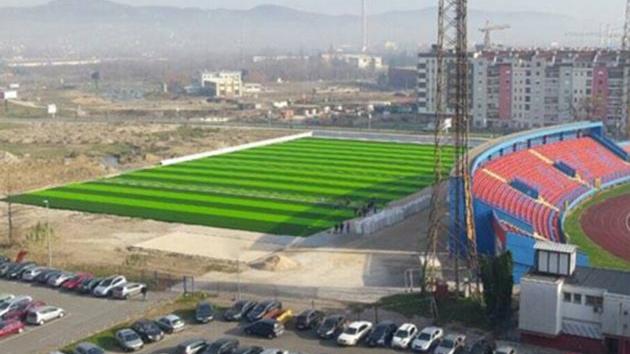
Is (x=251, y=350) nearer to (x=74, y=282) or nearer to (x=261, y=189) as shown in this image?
(x=74, y=282)

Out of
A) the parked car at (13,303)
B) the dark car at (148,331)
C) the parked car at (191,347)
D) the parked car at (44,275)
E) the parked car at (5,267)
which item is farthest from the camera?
the parked car at (5,267)

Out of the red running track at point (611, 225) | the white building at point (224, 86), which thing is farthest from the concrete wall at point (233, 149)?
the white building at point (224, 86)

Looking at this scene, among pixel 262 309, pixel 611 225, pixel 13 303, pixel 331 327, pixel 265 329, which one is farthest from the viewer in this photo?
pixel 611 225

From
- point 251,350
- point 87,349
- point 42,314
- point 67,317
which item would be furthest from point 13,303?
point 251,350

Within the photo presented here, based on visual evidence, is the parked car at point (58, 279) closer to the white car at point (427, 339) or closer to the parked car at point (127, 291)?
the parked car at point (127, 291)

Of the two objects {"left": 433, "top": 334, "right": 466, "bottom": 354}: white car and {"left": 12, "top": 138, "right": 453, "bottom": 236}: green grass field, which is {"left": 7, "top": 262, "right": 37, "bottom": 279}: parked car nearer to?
{"left": 12, "top": 138, "right": 453, "bottom": 236}: green grass field

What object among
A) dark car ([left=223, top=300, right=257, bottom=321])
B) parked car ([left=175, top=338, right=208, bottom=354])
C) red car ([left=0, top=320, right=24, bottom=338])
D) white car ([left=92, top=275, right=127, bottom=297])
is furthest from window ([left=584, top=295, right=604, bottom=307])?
red car ([left=0, top=320, right=24, bottom=338])

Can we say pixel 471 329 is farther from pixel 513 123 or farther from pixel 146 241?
pixel 513 123
